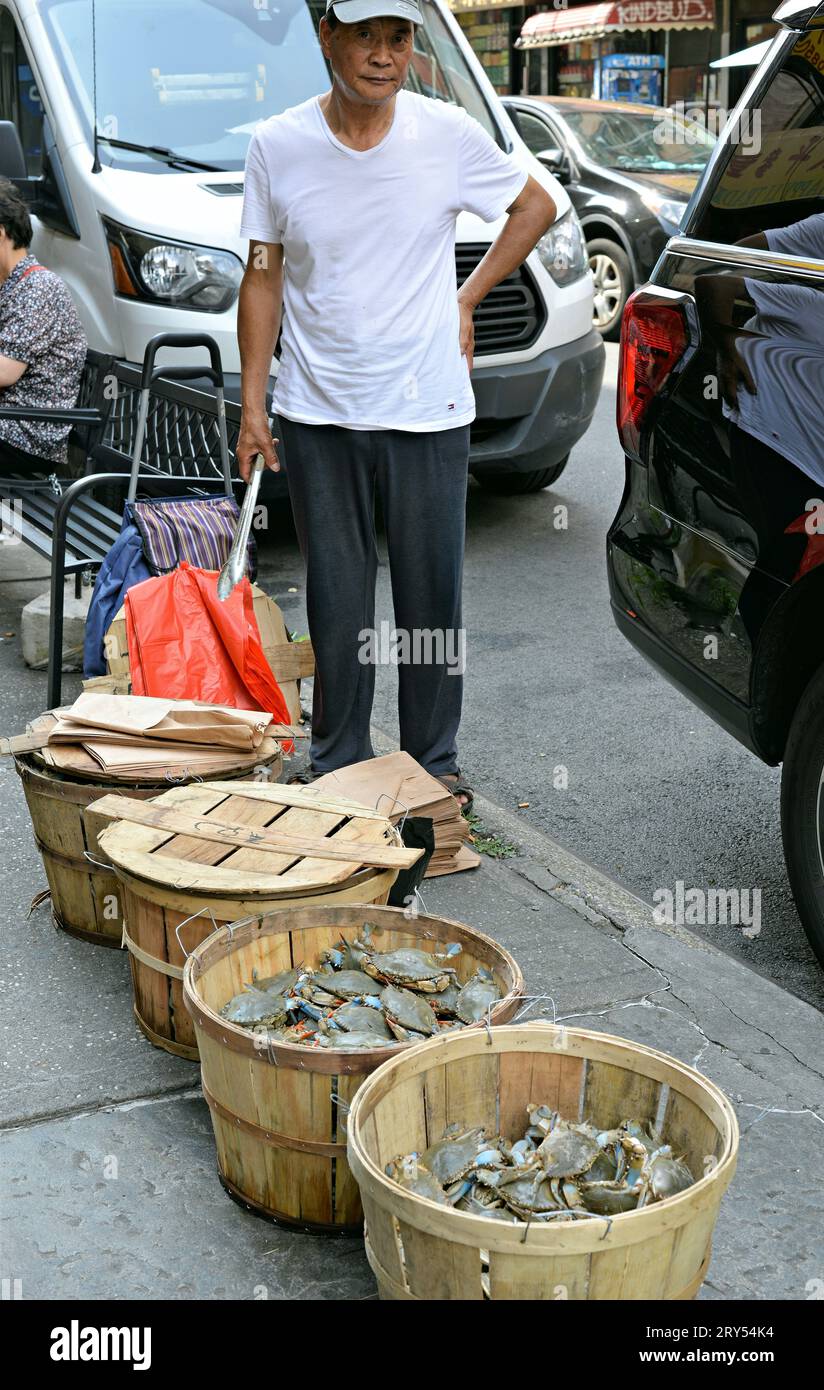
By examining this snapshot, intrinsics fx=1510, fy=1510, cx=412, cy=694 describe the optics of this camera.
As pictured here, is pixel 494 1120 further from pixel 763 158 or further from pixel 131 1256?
pixel 763 158

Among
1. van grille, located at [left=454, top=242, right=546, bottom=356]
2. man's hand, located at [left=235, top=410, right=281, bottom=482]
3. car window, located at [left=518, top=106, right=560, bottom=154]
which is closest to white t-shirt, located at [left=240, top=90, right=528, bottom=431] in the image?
man's hand, located at [left=235, top=410, right=281, bottom=482]

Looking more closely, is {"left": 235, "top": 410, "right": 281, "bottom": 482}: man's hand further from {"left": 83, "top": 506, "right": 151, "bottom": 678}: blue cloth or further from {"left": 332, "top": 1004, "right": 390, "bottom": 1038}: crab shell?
{"left": 332, "top": 1004, "right": 390, "bottom": 1038}: crab shell

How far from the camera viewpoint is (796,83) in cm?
344

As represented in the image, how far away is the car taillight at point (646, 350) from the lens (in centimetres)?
363

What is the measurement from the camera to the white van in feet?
21.4

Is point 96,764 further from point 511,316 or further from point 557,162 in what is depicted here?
point 557,162

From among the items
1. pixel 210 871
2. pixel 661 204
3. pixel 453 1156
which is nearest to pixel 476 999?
pixel 453 1156

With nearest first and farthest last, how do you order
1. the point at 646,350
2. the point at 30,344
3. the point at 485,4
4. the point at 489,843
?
the point at 646,350, the point at 489,843, the point at 30,344, the point at 485,4

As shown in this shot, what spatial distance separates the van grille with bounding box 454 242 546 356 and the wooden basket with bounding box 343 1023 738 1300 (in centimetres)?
489

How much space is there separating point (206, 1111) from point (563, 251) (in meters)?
5.37

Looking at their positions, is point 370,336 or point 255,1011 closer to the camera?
point 255,1011

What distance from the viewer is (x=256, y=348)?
13.4 feet

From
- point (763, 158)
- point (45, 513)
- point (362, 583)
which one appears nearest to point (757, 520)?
point (763, 158)

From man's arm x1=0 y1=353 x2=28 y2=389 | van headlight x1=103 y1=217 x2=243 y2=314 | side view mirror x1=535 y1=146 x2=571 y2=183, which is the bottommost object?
man's arm x1=0 y1=353 x2=28 y2=389
